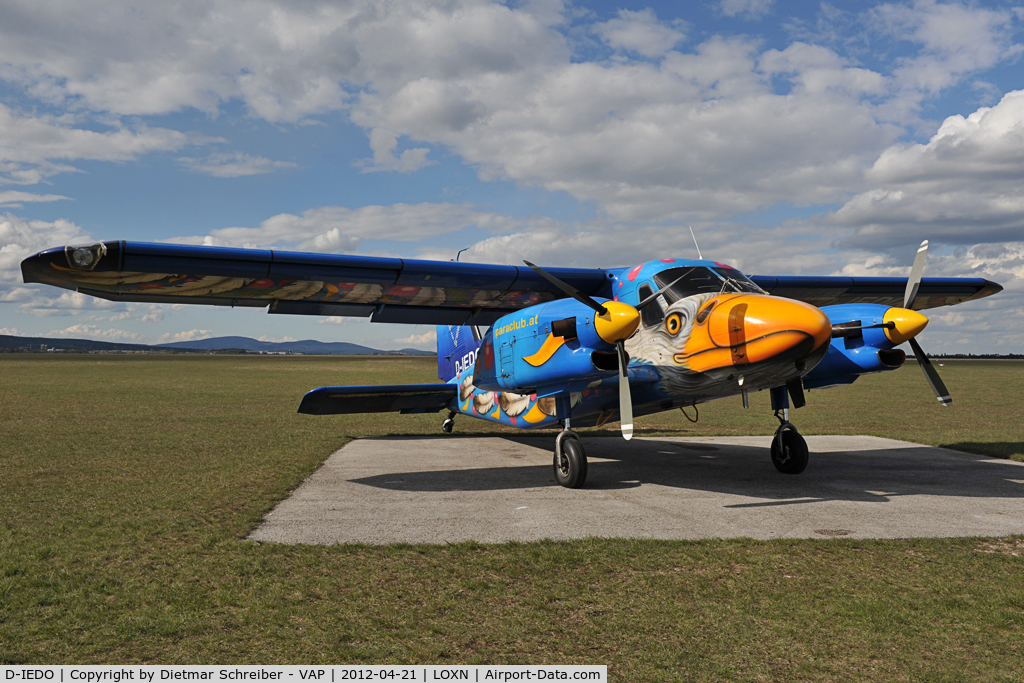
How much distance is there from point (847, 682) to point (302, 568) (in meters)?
4.18

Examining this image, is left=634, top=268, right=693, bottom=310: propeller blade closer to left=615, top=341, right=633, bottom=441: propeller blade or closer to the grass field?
left=615, top=341, right=633, bottom=441: propeller blade

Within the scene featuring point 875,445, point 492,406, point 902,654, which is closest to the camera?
point 902,654

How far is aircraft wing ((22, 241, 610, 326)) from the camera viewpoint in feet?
28.4

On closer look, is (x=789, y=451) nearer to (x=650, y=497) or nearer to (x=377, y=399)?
(x=650, y=497)

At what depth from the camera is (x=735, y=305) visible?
7648 mm

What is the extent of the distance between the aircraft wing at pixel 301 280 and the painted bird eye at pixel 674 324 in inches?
101

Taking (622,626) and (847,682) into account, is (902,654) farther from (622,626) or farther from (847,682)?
(622,626)

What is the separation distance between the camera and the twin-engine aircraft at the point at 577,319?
781 cm

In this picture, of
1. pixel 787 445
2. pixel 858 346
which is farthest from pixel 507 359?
pixel 858 346

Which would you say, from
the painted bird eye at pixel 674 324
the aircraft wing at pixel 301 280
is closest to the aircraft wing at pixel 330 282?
the aircraft wing at pixel 301 280

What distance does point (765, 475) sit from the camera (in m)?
10.2

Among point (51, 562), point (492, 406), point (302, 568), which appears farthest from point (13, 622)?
point (492, 406)

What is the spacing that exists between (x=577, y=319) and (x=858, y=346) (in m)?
4.77
